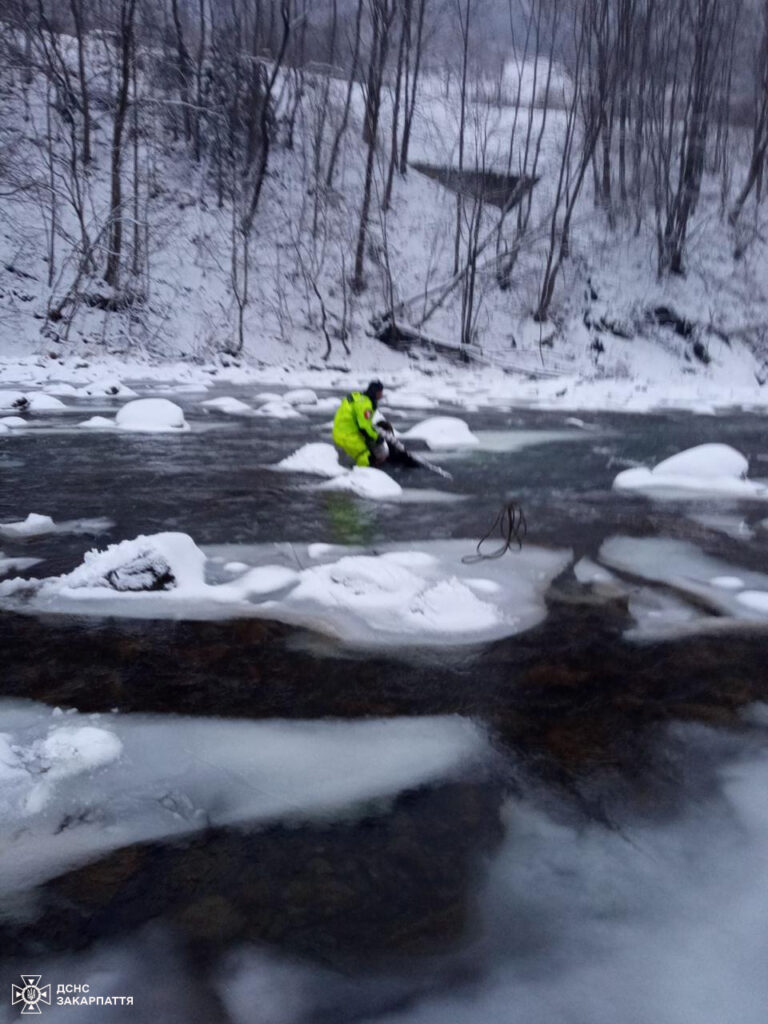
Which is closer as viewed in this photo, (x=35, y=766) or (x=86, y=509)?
(x=35, y=766)

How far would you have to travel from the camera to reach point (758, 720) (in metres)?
3.01

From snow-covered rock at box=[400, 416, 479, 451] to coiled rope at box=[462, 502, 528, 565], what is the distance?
351cm

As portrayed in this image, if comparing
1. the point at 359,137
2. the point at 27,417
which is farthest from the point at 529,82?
the point at 27,417

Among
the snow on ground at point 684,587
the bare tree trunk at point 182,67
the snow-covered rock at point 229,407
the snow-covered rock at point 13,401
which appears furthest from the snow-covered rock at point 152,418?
the bare tree trunk at point 182,67

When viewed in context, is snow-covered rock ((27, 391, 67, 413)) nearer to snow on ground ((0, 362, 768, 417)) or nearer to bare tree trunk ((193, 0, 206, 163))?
snow on ground ((0, 362, 768, 417))

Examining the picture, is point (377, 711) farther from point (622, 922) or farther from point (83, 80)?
point (83, 80)

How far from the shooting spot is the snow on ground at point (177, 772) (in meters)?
2.27

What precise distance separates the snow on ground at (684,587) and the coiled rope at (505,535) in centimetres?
56

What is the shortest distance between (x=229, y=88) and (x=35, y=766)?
25.6 meters

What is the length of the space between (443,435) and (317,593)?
19.5 feet

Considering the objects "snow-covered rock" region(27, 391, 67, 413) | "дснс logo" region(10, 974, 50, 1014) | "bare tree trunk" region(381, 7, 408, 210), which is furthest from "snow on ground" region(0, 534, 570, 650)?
"bare tree trunk" region(381, 7, 408, 210)

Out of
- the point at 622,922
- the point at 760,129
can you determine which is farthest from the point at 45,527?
the point at 760,129

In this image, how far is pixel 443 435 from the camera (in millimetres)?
9789

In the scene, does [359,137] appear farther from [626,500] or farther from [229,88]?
[626,500]
